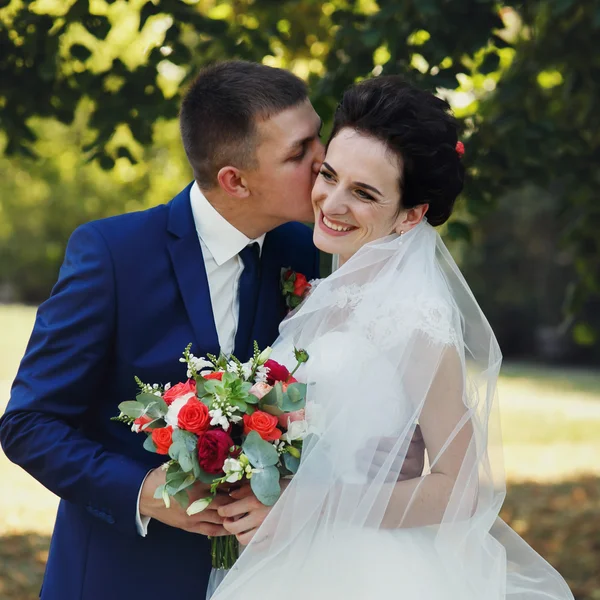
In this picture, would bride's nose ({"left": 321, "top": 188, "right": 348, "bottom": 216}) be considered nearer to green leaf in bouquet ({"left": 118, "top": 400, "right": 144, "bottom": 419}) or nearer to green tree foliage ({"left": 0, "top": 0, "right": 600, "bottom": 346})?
green leaf in bouquet ({"left": 118, "top": 400, "right": 144, "bottom": 419})

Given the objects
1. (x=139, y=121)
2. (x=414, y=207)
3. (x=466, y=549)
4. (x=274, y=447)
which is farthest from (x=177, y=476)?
(x=139, y=121)

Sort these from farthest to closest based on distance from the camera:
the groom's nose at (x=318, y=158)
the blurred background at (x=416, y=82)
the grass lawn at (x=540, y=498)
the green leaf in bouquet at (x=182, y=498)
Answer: the grass lawn at (x=540, y=498) → the blurred background at (x=416, y=82) → the groom's nose at (x=318, y=158) → the green leaf in bouquet at (x=182, y=498)

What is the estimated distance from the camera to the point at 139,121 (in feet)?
17.1

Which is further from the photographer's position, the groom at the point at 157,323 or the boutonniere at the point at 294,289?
the boutonniere at the point at 294,289

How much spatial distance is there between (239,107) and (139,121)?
2.21m

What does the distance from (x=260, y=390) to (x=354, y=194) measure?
748 mm

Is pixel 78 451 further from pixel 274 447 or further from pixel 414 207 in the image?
pixel 414 207

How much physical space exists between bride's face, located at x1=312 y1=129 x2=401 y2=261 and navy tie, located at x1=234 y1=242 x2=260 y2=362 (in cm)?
30

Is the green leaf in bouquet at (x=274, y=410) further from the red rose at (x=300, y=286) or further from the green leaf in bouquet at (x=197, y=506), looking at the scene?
the red rose at (x=300, y=286)

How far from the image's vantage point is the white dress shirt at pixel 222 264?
3.06 meters

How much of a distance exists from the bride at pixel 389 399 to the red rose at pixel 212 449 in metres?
0.27

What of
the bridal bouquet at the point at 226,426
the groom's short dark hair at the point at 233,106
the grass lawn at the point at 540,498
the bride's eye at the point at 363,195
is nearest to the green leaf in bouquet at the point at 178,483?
the bridal bouquet at the point at 226,426

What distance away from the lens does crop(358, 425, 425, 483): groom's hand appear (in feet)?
8.84

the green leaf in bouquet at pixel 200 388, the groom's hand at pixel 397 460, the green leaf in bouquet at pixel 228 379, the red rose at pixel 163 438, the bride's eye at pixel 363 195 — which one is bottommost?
the groom's hand at pixel 397 460
